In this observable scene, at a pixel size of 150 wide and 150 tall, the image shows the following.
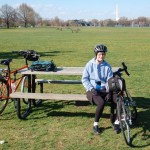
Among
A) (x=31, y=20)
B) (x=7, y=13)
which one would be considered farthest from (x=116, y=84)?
(x=31, y=20)

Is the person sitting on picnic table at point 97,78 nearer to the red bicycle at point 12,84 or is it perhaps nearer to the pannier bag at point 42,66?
the pannier bag at point 42,66

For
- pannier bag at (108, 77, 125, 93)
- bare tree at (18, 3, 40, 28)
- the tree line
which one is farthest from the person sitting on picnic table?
bare tree at (18, 3, 40, 28)

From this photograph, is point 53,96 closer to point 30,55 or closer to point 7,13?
point 30,55

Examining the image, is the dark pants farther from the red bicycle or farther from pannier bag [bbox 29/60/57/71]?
the red bicycle

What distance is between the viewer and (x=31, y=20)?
15775cm

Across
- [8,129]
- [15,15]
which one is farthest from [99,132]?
[15,15]

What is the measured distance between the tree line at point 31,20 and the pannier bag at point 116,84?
135 meters

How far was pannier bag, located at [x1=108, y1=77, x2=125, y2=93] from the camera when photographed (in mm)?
5733

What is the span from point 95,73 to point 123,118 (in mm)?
1054

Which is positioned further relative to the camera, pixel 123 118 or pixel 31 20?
pixel 31 20

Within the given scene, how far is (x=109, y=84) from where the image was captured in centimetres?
→ 587

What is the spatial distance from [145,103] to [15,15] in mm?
145072

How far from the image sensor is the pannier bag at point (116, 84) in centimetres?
573

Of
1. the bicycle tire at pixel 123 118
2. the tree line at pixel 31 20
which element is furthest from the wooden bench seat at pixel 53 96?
the tree line at pixel 31 20
